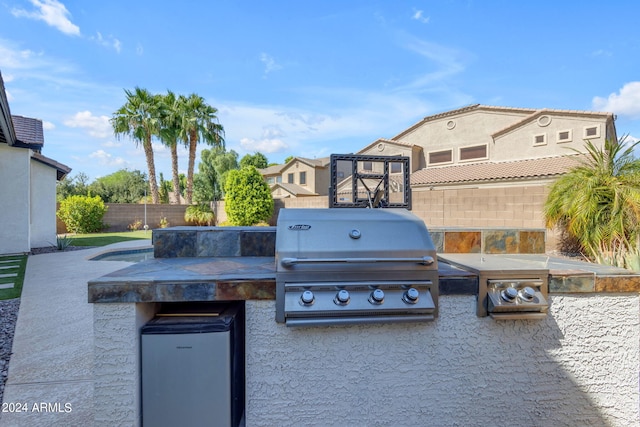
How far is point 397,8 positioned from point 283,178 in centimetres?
2139

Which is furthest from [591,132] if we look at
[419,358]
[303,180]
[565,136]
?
[303,180]

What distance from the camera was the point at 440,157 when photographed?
18406mm

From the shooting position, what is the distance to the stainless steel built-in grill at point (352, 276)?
5.42ft

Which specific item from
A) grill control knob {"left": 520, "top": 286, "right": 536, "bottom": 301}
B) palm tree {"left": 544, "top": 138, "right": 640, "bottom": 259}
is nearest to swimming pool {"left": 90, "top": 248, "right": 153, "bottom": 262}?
grill control knob {"left": 520, "top": 286, "right": 536, "bottom": 301}

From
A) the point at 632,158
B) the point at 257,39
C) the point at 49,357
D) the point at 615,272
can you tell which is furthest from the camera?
the point at 257,39

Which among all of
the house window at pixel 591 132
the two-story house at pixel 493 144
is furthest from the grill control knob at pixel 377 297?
the house window at pixel 591 132

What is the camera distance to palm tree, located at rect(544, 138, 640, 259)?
547 cm

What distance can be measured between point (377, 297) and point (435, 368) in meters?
0.62

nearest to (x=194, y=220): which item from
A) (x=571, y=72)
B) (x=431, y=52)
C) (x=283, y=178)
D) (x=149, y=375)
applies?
(x=283, y=178)

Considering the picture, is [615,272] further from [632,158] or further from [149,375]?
[632,158]

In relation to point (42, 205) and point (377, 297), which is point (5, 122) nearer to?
point (42, 205)

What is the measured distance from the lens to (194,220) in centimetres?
1817

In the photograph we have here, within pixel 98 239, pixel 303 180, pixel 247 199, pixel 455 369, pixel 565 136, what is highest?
pixel 565 136

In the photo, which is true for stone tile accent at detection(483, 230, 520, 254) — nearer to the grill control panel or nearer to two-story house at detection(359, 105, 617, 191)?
the grill control panel
